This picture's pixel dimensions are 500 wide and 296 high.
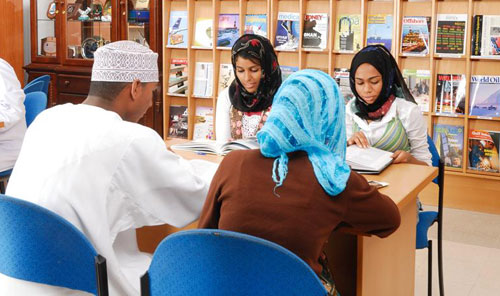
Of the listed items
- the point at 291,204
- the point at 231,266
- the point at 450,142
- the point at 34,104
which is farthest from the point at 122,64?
the point at 450,142

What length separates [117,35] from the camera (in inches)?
234

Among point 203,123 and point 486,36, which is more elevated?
point 486,36

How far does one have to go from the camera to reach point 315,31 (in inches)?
200

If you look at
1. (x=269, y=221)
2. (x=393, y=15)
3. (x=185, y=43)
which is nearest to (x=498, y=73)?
(x=393, y=15)

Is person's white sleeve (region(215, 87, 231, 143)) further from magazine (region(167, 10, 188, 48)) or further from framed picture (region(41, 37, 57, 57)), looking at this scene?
framed picture (region(41, 37, 57, 57))

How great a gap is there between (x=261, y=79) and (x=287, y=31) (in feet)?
Answer: 6.20

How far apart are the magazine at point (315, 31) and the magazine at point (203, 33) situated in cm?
86

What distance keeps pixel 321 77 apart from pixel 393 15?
3366mm

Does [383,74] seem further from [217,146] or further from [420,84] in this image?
[420,84]

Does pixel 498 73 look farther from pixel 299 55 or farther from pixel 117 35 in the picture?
pixel 117 35

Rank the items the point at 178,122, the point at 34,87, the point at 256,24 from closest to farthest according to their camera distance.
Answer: the point at 34,87 → the point at 256,24 → the point at 178,122

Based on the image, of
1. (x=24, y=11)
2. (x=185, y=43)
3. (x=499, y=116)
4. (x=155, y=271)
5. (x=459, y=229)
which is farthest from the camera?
(x=24, y=11)

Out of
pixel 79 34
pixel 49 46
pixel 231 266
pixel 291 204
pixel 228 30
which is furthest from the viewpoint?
pixel 49 46

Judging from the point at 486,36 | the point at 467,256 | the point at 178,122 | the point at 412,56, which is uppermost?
the point at 486,36
